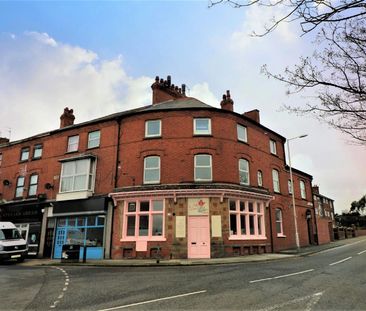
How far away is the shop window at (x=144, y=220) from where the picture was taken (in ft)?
65.7

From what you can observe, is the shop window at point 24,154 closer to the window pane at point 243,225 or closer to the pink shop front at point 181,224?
the pink shop front at point 181,224

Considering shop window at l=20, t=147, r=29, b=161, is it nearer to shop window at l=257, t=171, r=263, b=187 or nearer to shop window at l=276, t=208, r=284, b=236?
shop window at l=257, t=171, r=263, b=187

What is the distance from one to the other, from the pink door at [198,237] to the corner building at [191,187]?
58 millimetres

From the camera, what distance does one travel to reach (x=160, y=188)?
20.0 m

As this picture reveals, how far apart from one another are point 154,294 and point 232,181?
1334cm

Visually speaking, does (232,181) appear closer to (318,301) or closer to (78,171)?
(78,171)

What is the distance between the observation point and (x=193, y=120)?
22.0 meters

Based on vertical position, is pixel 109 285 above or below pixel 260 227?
below

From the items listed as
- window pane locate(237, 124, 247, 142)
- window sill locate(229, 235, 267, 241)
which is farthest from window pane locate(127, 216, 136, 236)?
window pane locate(237, 124, 247, 142)

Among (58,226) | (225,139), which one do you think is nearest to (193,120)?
(225,139)

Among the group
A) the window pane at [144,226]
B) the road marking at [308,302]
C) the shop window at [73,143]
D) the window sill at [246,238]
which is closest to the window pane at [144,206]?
the window pane at [144,226]

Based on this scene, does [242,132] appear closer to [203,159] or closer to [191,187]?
[203,159]

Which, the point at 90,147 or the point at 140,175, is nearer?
the point at 140,175

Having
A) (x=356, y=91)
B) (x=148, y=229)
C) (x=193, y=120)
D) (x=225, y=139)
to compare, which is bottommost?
(x=148, y=229)
